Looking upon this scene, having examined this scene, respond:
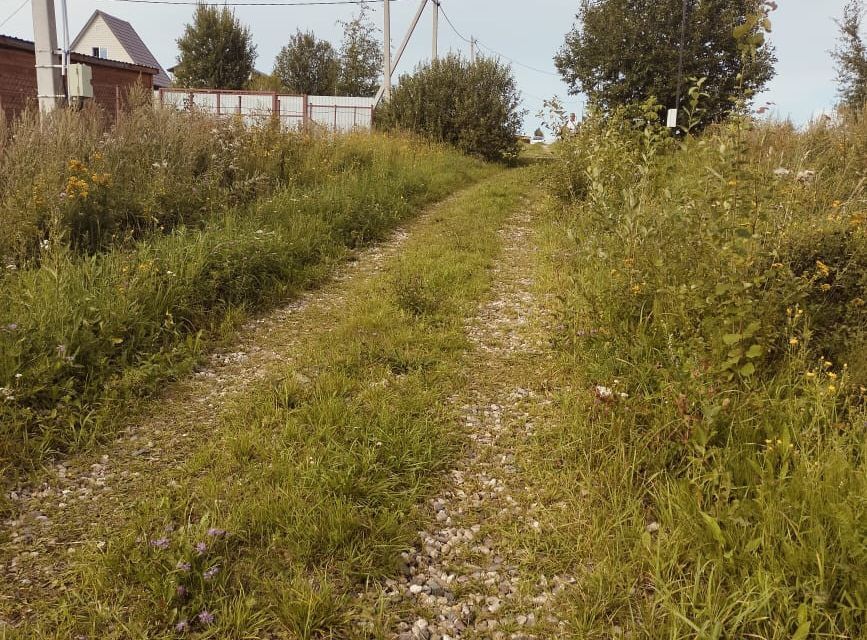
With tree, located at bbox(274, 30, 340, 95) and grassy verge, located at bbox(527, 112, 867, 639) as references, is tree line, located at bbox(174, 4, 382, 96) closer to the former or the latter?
tree, located at bbox(274, 30, 340, 95)

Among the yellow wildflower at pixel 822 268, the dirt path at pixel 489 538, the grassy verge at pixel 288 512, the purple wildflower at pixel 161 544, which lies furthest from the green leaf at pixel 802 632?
the yellow wildflower at pixel 822 268

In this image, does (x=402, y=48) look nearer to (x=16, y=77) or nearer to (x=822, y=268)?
(x=16, y=77)

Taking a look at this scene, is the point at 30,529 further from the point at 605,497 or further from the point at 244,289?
the point at 244,289

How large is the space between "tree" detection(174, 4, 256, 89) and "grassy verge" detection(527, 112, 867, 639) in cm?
3626

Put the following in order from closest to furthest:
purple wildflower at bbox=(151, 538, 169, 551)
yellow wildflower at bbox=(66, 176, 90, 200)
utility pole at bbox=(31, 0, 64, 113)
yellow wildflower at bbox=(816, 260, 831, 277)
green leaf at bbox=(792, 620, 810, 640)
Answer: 1. green leaf at bbox=(792, 620, 810, 640)
2. purple wildflower at bbox=(151, 538, 169, 551)
3. yellow wildflower at bbox=(816, 260, 831, 277)
4. yellow wildflower at bbox=(66, 176, 90, 200)
5. utility pole at bbox=(31, 0, 64, 113)

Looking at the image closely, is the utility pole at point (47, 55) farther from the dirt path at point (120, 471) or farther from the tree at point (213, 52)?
the tree at point (213, 52)

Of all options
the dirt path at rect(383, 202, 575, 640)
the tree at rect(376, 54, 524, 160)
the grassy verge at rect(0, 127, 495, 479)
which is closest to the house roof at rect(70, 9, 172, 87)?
the tree at rect(376, 54, 524, 160)

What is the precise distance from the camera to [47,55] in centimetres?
780

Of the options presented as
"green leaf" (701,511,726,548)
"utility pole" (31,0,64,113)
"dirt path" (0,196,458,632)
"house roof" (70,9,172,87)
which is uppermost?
"house roof" (70,9,172,87)

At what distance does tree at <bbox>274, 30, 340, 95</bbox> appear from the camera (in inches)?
1592

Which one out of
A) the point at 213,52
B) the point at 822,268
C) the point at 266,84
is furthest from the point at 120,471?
the point at 266,84

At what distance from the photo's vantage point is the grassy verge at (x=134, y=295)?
3266 millimetres

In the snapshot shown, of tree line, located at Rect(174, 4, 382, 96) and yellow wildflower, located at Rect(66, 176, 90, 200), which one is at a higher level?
tree line, located at Rect(174, 4, 382, 96)

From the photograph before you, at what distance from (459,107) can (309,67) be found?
26697mm
